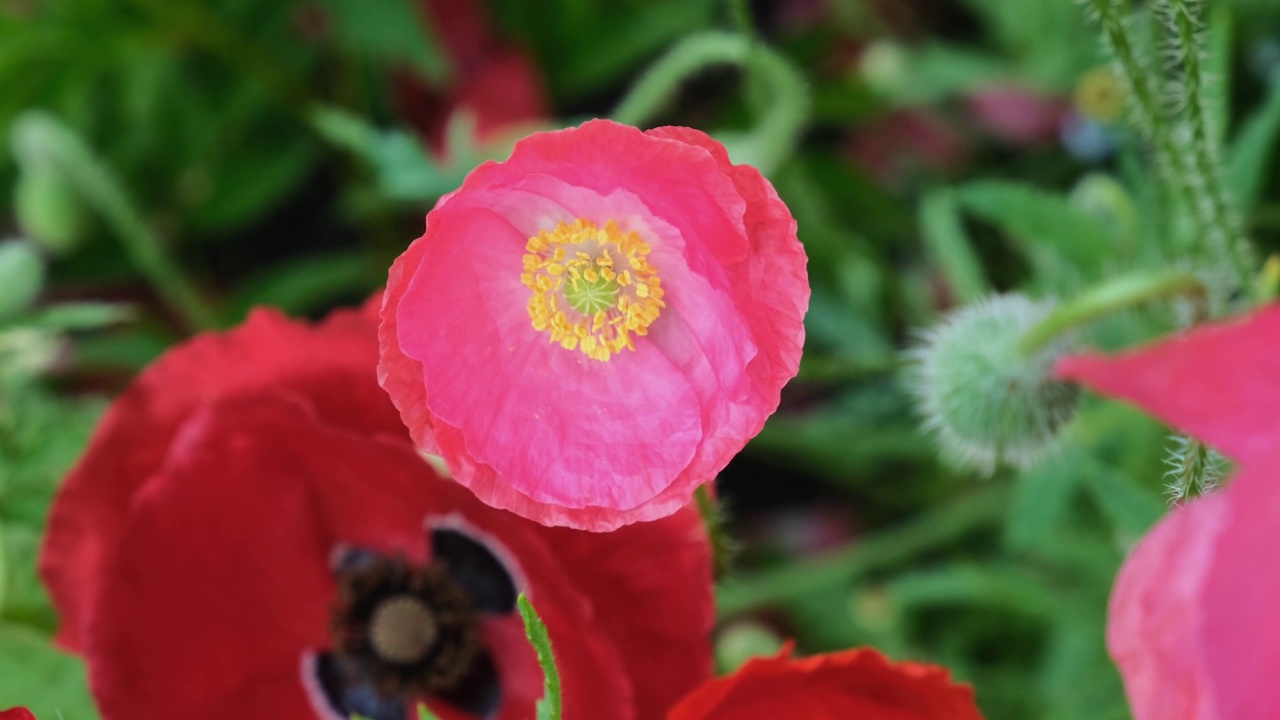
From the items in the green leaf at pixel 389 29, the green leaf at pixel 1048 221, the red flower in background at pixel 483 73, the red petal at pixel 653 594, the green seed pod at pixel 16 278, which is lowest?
the red petal at pixel 653 594

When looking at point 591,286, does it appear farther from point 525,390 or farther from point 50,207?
point 50,207

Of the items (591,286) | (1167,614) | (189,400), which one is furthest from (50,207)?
(1167,614)

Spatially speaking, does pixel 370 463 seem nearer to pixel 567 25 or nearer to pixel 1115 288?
pixel 1115 288

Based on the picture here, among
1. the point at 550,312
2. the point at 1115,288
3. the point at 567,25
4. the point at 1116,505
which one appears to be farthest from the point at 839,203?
the point at 550,312

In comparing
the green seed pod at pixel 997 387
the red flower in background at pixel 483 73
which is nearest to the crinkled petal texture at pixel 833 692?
the green seed pod at pixel 997 387

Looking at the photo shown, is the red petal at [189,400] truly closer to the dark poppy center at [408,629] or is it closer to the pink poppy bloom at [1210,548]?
the dark poppy center at [408,629]

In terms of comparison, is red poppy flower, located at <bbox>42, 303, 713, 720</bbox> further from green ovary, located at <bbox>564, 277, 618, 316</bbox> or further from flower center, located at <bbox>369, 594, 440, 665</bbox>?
green ovary, located at <bbox>564, 277, 618, 316</bbox>
